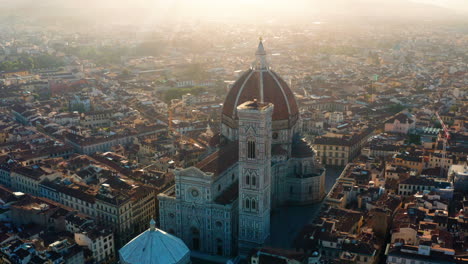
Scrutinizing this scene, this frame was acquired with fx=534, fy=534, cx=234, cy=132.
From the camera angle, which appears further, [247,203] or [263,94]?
[263,94]

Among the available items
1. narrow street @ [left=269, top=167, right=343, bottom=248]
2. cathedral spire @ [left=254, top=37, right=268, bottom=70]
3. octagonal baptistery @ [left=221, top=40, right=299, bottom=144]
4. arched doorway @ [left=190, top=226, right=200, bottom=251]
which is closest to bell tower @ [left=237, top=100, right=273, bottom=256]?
narrow street @ [left=269, top=167, right=343, bottom=248]

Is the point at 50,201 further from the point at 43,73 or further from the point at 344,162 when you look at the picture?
the point at 43,73

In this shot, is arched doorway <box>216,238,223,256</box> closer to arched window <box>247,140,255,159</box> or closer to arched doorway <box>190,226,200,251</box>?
arched doorway <box>190,226,200,251</box>

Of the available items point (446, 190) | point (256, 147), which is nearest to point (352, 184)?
point (446, 190)

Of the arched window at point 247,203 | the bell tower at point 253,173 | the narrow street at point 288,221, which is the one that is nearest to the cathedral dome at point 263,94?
the narrow street at point 288,221

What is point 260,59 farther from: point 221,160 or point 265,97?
point 221,160

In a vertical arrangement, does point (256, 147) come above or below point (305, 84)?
above

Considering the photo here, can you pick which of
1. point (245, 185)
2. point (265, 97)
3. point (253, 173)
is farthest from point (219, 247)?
point (265, 97)
